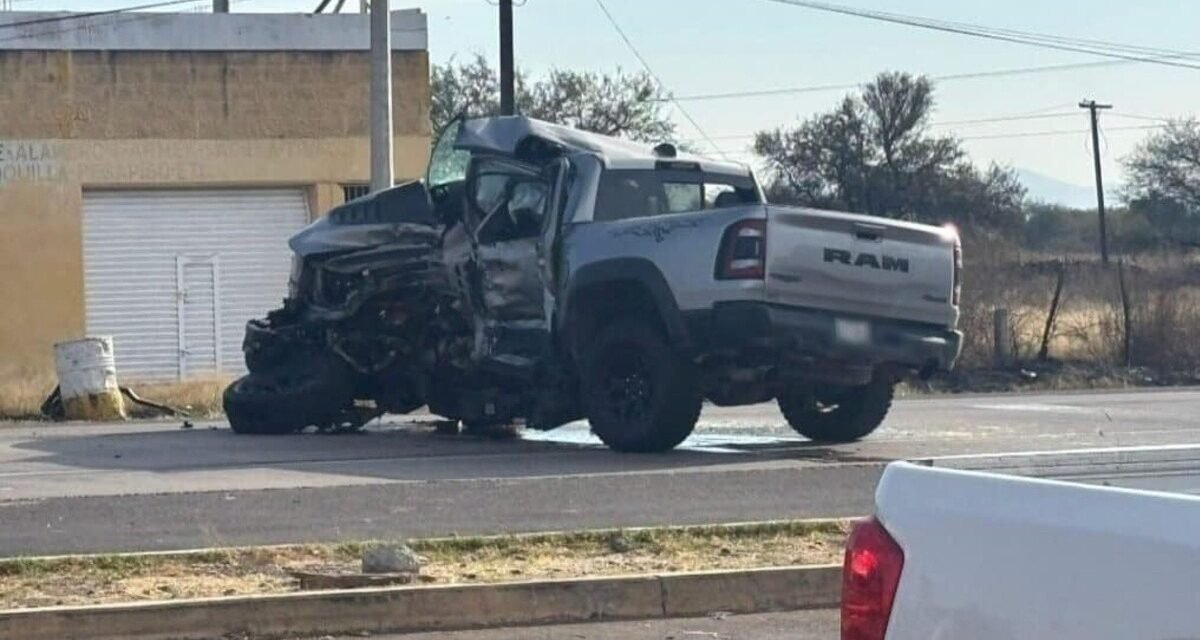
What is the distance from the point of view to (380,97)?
25297 mm

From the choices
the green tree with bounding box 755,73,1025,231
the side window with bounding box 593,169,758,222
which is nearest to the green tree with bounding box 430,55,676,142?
the green tree with bounding box 755,73,1025,231

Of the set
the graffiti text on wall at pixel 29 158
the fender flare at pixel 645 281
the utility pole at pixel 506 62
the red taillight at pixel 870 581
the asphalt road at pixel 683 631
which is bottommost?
the asphalt road at pixel 683 631

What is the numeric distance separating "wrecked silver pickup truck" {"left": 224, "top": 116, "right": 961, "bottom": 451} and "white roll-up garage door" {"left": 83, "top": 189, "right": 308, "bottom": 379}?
1480 centimetres

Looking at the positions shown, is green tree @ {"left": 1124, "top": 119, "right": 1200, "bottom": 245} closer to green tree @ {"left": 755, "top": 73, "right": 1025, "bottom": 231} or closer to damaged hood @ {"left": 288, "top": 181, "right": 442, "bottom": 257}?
green tree @ {"left": 755, "top": 73, "right": 1025, "bottom": 231}

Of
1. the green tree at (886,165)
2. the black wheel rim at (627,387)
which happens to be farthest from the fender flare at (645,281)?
the green tree at (886,165)

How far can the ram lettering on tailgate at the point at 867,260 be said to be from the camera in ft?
47.3

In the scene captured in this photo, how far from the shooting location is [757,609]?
29.9 ft

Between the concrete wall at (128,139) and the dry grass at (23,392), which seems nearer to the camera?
the dry grass at (23,392)

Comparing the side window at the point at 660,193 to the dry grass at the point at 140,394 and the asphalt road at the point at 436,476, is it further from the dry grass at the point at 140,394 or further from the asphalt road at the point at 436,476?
the dry grass at the point at 140,394

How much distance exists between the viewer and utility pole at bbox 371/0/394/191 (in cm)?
2516

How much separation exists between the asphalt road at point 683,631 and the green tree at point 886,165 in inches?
2028

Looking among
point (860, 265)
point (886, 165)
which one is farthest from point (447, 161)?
point (886, 165)

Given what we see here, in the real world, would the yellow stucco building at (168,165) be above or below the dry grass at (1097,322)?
above

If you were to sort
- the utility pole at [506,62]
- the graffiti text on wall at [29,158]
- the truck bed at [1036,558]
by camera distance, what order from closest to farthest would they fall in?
the truck bed at [1036,558], the utility pole at [506,62], the graffiti text on wall at [29,158]
